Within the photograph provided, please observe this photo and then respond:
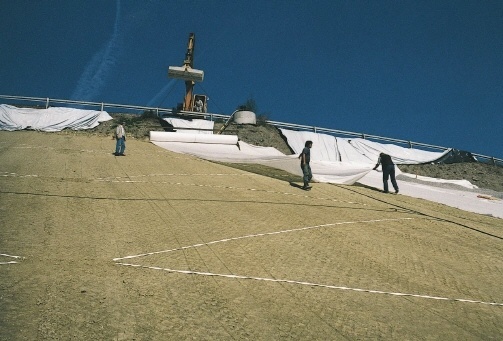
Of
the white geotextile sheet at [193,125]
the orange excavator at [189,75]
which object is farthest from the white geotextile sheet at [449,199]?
the orange excavator at [189,75]

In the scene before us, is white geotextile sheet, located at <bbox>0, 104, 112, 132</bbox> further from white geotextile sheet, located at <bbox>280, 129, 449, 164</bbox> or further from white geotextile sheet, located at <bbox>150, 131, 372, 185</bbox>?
white geotextile sheet, located at <bbox>280, 129, 449, 164</bbox>

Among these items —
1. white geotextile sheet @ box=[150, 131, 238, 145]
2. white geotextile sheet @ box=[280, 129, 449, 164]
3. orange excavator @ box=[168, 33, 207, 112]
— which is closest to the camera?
white geotextile sheet @ box=[150, 131, 238, 145]

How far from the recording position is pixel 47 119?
19.0m

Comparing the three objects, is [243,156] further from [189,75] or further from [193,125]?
[189,75]

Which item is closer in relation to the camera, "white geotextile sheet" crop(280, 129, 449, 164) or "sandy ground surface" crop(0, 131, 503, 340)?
"sandy ground surface" crop(0, 131, 503, 340)

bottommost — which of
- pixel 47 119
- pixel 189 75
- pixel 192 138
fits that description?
pixel 47 119

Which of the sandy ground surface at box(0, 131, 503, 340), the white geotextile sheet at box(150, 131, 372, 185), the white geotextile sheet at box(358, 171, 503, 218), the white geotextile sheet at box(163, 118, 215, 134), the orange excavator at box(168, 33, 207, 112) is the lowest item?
the sandy ground surface at box(0, 131, 503, 340)

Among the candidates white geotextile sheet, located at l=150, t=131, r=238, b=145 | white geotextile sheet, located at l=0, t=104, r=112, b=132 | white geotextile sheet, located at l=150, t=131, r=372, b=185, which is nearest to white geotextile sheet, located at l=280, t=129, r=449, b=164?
white geotextile sheet, located at l=150, t=131, r=372, b=185

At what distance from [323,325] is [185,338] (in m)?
1.12

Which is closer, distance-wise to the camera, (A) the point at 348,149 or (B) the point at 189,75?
(A) the point at 348,149

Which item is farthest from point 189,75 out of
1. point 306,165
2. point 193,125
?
point 306,165

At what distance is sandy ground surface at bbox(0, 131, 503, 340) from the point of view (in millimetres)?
2562

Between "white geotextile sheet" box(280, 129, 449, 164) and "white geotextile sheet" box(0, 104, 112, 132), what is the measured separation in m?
12.0

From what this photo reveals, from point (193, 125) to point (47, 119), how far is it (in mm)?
8443
